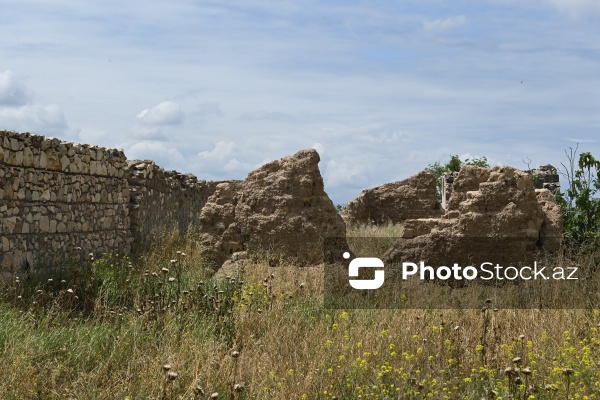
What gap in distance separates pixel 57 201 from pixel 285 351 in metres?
7.10

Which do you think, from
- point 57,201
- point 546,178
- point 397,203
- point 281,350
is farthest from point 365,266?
point 397,203

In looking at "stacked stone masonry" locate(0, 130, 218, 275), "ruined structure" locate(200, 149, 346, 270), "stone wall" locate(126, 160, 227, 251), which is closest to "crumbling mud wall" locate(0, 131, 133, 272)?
"stacked stone masonry" locate(0, 130, 218, 275)

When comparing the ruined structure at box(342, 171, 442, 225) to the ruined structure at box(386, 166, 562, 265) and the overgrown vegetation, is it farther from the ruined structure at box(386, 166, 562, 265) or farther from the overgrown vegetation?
the overgrown vegetation

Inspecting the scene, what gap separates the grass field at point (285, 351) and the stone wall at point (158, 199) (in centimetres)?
615

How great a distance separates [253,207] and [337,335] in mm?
4732

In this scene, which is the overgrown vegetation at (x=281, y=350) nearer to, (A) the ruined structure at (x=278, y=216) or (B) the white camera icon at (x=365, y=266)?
(B) the white camera icon at (x=365, y=266)

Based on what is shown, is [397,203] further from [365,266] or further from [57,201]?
[57,201]

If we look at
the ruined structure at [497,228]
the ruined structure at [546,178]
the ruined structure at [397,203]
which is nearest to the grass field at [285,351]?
the ruined structure at [497,228]

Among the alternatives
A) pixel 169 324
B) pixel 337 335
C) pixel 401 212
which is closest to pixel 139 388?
pixel 169 324

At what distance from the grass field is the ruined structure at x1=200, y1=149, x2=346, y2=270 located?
1591 millimetres

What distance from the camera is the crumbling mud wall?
477 inches

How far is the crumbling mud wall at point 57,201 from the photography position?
39.7 feet

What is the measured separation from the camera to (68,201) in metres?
14.0

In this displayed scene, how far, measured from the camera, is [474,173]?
44.1ft
